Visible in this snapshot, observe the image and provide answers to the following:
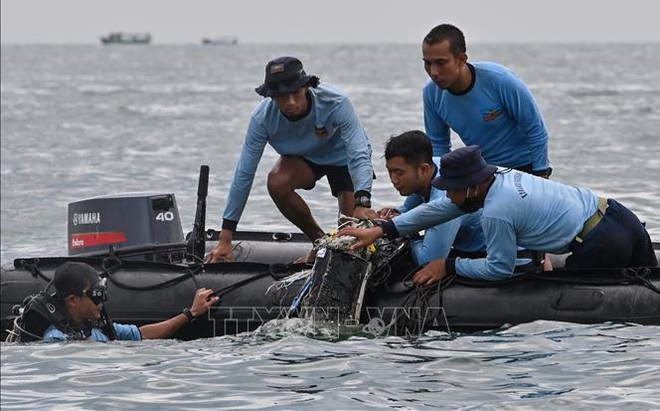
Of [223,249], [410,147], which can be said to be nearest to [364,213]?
[410,147]

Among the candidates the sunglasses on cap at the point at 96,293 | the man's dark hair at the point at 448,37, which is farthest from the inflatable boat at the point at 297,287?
the man's dark hair at the point at 448,37

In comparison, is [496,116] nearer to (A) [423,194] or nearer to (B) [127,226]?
(A) [423,194]

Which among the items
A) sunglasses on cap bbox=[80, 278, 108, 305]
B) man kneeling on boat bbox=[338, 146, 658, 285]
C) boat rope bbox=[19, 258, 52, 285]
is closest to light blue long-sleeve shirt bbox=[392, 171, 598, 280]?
man kneeling on boat bbox=[338, 146, 658, 285]

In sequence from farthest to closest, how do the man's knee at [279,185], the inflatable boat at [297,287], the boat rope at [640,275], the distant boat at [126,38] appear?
the distant boat at [126,38] < the man's knee at [279,185] < the inflatable boat at [297,287] < the boat rope at [640,275]

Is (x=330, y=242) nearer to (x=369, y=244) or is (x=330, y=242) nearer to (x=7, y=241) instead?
(x=369, y=244)

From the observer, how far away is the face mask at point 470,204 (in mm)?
9211

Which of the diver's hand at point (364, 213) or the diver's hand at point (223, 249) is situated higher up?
the diver's hand at point (364, 213)

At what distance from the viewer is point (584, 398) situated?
27.3 feet

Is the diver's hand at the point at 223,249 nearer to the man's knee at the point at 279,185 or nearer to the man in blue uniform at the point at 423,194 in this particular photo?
the man's knee at the point at 279,185

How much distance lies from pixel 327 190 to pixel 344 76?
56064 millimetres

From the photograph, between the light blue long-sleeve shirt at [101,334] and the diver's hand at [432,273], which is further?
the diver's hand at [432,273]

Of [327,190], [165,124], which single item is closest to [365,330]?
[327,190]

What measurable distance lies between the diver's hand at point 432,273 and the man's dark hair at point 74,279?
6.84 ft

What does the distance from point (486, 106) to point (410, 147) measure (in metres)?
0.92
